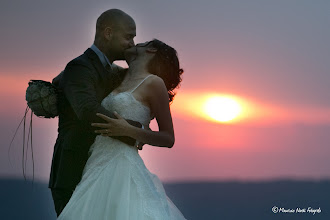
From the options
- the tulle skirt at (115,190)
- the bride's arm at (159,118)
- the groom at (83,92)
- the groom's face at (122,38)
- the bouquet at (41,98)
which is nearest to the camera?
the tulle skirt at (115,190)

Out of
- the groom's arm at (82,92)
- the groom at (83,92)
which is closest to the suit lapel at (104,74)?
the groom at (83,92)

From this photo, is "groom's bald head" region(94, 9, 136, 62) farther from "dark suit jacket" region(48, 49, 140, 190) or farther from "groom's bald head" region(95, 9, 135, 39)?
"dark suit jacket" region(48, 49, 140, 190)

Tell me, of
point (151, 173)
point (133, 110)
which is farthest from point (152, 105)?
point (151, 173)

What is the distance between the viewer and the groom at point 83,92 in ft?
19.0

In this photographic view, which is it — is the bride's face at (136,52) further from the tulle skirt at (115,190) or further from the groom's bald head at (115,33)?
the tulle skirt at (115,190)

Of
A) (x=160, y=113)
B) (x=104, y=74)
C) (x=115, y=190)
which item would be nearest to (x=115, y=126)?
(x=160, y=113)

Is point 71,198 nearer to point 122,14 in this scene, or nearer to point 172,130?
point 172,130

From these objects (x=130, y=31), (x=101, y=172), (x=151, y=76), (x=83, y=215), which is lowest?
(x=83, y=215)

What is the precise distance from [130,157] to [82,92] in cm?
79

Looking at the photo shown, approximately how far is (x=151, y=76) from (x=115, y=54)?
63cm

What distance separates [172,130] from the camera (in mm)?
5816

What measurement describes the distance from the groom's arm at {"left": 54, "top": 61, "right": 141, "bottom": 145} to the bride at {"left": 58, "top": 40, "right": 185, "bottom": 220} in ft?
0.30

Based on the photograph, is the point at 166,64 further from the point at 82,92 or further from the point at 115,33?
the point at 82,92

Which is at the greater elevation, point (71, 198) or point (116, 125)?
point (116, 125)
